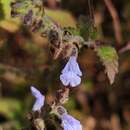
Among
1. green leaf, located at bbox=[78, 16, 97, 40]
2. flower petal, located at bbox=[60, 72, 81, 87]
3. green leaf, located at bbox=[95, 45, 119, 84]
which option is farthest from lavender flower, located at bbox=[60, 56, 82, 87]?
green leaf, located at bbox=[78, 16, 97, 40]

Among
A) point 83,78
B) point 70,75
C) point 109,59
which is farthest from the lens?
point 83,78

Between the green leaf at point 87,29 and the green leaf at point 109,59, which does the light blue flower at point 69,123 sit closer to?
the green leaf at point 109,59

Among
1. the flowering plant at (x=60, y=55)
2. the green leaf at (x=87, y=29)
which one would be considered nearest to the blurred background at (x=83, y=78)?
the green leaf at (x=87, y=29)

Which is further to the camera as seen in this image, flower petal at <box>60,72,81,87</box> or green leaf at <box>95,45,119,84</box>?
green leaf at <box>95,45,119,84</box>

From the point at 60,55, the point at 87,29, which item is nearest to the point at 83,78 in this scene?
the point at 87,29

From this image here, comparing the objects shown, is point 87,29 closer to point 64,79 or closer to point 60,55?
point 60,55

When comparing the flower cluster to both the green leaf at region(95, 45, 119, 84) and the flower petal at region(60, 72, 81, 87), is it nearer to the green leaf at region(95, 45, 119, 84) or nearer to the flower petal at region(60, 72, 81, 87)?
the flower petal at region(60, 72, 81, 87)
